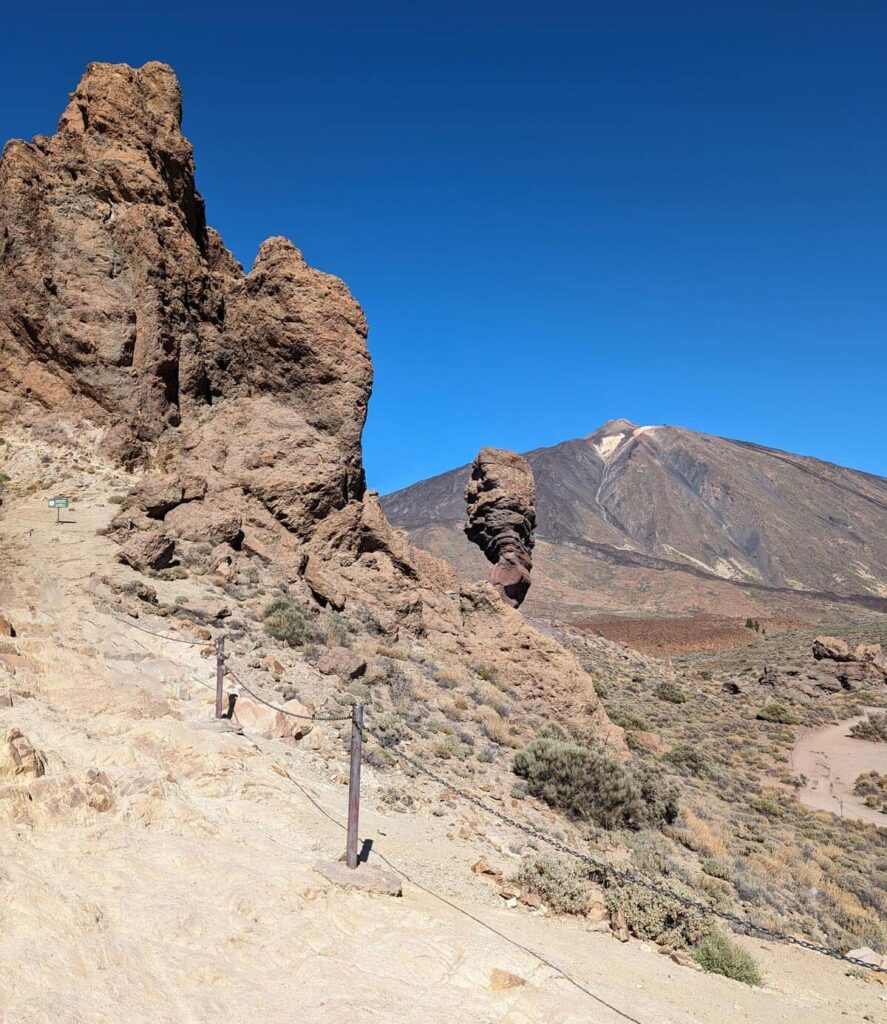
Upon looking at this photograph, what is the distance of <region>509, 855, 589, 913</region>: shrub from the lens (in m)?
5.99

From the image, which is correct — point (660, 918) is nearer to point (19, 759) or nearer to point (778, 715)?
point (19, 759)

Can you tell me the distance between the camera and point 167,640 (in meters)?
9.55

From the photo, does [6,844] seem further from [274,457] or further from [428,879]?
[274,457]

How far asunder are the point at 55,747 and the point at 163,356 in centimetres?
1123

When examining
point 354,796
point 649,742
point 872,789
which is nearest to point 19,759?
point 354,796

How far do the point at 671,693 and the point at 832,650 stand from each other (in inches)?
468

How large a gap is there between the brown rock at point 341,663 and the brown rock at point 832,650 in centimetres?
3093

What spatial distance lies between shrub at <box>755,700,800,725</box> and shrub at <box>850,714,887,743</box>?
6.36 ft

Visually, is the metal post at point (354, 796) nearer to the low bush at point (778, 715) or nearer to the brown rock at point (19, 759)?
the brown rock at point (19, 759)

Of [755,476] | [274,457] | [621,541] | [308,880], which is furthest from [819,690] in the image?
[755,476]

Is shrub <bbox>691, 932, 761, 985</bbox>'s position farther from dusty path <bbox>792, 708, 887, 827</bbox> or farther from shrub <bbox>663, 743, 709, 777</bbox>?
dusty path <bbox>792, 708, 887, 827</bbox>

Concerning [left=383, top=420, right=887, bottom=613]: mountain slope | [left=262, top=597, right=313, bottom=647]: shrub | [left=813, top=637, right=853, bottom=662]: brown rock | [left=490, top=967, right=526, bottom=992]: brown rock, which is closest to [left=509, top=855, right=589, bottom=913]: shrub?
[left=490, top=967, right=526, bottom=992]: brown rock

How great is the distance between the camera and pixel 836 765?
21.0m

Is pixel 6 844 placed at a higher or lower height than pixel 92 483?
lower
